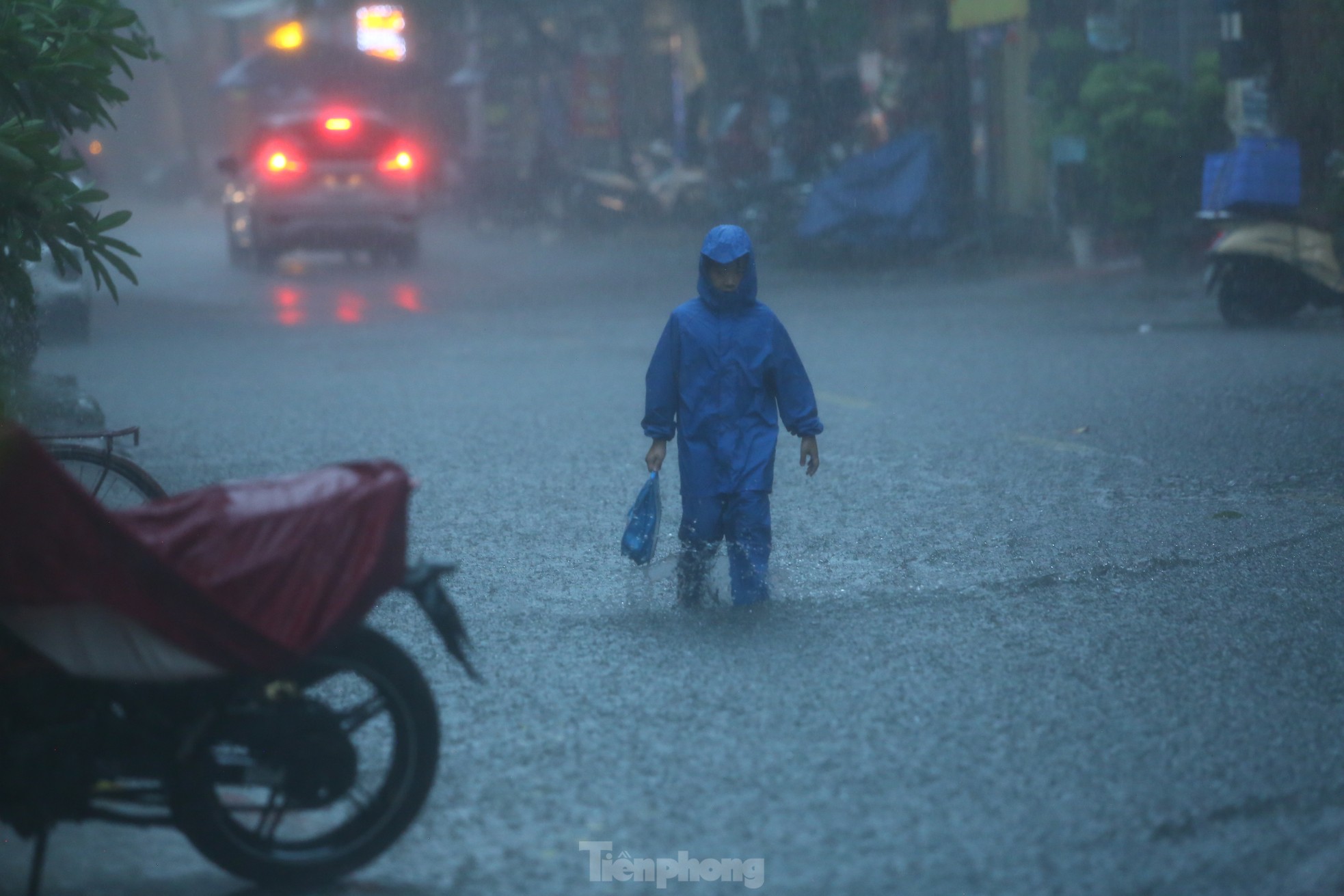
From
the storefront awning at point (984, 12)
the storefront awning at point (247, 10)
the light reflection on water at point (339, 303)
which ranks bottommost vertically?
the light reflection on water at point (339, 303)

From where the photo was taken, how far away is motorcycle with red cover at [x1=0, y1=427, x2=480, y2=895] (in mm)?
3578

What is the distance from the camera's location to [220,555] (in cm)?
366

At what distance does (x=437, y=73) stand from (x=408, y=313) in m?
28.5

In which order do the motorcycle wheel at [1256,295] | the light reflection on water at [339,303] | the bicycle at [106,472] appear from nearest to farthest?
1. the bicycle at [106,472]
2. the motorcycle wheel at [1256,295]
3. the light reflection on water at [339,303]

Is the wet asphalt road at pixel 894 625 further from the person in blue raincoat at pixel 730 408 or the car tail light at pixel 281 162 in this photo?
the car tail light at pixel 281 162

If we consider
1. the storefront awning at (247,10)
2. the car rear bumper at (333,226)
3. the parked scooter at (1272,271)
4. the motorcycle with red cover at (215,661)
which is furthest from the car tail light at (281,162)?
the storefront awning at (247,10)

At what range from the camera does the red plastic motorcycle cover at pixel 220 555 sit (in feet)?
11.7

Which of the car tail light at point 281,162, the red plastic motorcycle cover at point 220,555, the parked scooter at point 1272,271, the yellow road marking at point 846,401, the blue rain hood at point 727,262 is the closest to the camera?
the red plastic motorcycle cover at point 220,555

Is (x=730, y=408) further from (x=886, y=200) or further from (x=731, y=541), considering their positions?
(x=886, y=200)

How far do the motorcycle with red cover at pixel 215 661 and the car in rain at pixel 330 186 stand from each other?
19.2m

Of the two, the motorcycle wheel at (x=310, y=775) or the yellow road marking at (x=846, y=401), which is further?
the yellow road marking at (x=846, y=401)

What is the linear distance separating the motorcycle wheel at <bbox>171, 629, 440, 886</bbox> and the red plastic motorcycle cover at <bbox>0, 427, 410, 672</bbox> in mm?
174

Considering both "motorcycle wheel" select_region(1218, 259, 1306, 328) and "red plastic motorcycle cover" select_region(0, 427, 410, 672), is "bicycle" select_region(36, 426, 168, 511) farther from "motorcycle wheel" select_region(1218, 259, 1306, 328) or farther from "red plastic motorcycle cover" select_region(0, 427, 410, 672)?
"motorcycle wheel" select_region(1218, 259, 1306, 328)

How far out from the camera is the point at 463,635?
12.9ft
